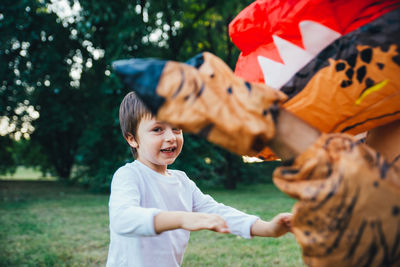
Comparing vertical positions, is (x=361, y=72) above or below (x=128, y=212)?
above

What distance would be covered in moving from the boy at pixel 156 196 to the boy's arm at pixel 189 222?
278 millimetres

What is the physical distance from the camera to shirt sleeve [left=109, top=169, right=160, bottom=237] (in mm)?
1072

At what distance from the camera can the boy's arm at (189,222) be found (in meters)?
0.96

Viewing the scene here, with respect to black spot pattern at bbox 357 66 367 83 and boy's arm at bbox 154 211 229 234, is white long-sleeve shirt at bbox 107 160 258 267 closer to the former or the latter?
boy's arm at bbox 154 211 229 234

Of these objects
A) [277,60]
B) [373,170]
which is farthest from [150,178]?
[373,170]

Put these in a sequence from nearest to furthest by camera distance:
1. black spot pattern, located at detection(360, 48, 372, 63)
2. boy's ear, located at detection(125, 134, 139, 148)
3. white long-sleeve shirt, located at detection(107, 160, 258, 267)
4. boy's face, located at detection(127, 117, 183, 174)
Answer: black spot pattern, located at detection(360, 48, 372, 63) < white long-sleeve shirt, located at detection(107, 160, 258, 267) < boy's face, located at detection(127, 117, 183, 174) < boy's ear, located at detection(125, 134, 139, 148)

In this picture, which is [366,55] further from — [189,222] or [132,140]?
[132,140]

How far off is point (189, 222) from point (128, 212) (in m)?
0.26

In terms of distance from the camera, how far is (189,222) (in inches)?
39.6

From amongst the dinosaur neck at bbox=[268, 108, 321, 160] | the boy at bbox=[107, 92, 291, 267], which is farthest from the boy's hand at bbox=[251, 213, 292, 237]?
the dinosaur neck at bbox=[268, 108, 321, 160]

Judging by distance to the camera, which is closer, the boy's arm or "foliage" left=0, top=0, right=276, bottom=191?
the boy's arm

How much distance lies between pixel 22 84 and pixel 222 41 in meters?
7.62

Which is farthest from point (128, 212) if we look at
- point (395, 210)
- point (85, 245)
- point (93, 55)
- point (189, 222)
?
point (93, 55)

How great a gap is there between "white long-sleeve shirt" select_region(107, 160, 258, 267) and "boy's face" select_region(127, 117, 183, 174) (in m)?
0.08
